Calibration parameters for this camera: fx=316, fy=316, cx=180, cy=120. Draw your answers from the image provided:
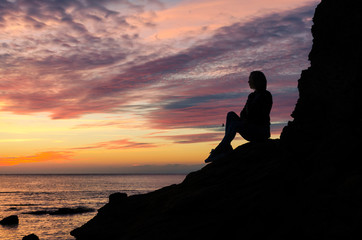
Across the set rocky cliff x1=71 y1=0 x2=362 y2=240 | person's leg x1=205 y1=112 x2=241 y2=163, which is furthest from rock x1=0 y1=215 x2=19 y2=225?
person's leg x1=205 y1=112 x2=241 y2=163

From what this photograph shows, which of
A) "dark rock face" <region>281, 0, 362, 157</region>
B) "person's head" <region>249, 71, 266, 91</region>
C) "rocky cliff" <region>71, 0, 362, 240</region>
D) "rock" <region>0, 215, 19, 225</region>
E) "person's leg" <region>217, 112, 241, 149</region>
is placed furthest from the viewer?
"rock" <region>0, 215, 19, 225</region>

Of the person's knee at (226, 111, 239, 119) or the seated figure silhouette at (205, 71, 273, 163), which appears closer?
the seated figure silhouette at (205, 71, 273, 163)

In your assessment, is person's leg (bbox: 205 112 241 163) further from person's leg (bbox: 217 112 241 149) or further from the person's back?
the person's back

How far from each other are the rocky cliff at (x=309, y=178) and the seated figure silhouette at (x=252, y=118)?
41.6 inches

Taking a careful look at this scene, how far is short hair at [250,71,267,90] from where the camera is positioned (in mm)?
11523

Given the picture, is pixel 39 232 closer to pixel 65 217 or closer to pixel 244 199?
pixel 65 217

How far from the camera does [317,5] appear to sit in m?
9.67

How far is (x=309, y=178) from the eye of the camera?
326 inches

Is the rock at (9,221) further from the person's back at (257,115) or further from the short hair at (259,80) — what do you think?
the short hair at (259,80)

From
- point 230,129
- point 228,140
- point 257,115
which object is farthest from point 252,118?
point 228,140

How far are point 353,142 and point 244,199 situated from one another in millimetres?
3274

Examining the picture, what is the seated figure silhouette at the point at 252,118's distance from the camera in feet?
37.5

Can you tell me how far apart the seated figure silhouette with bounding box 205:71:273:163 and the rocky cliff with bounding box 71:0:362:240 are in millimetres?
1056

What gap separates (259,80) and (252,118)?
141 cm
